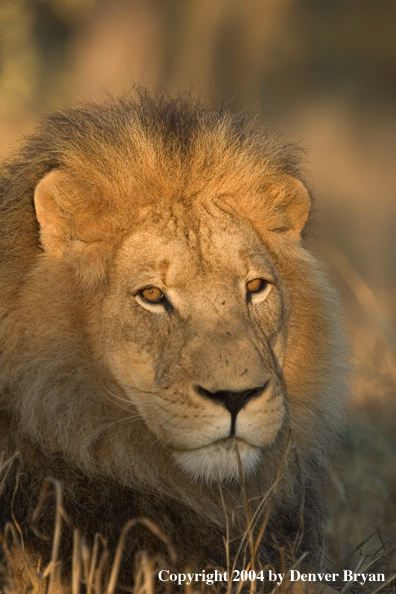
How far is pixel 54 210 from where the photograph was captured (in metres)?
3.74

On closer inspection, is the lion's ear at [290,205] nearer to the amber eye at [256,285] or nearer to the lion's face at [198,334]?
the lion's face at [198,334]

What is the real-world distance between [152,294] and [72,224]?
20.8 inches

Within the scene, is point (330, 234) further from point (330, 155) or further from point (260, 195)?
point (260, 195)

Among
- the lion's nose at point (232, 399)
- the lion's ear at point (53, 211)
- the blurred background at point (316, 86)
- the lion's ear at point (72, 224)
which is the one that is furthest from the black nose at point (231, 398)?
the blurred background at point (316, 86)

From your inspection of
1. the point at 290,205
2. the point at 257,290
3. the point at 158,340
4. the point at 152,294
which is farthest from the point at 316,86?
the point at 158,340

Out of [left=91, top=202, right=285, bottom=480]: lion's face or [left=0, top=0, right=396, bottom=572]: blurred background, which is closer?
[left=91, top=202, right=285, bottom=480]: lion's face

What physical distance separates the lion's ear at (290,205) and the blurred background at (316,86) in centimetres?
213

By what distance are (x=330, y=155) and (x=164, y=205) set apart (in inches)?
620

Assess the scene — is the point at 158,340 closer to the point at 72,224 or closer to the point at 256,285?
the point at 256,285

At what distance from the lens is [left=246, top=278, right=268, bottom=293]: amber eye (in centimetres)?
379

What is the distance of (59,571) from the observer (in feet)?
10.1

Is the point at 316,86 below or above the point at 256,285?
above
